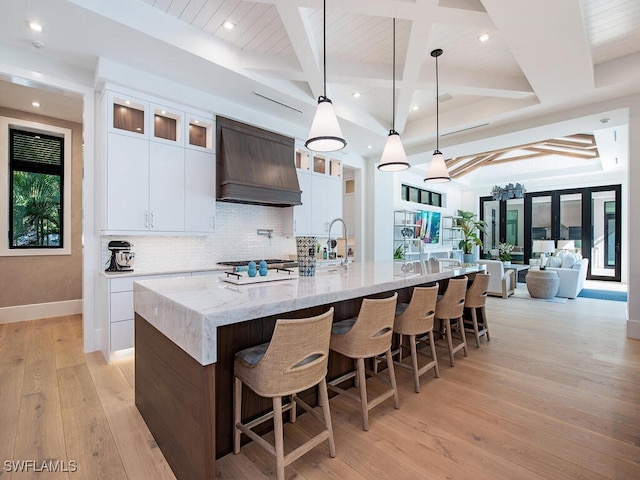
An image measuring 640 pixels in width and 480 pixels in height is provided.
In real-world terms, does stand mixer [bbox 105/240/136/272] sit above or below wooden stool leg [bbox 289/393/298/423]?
above

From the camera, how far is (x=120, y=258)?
11.6ft

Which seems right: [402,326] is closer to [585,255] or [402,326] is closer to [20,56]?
[20,56]

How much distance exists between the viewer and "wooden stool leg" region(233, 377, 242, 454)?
1.79m

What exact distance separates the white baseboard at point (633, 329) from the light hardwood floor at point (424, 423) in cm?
77

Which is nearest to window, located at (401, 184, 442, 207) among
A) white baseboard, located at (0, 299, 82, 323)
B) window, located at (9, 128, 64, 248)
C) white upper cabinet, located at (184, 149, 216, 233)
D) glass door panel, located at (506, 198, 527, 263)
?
glass door panel, located at (506, 198, 527, 263)

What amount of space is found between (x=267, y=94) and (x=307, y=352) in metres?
3.54

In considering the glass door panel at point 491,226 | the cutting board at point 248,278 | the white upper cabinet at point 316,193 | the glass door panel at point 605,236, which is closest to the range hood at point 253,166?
the white upper cabinet at point 316,193

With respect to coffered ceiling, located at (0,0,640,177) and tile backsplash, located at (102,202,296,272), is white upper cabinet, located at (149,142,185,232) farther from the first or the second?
coffered ceiling, located at (0,0,640,177)

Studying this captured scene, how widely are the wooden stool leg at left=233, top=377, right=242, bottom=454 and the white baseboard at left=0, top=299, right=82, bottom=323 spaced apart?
15.6 feet

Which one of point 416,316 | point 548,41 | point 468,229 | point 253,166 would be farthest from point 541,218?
point 416,316

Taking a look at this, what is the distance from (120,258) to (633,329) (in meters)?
6.21

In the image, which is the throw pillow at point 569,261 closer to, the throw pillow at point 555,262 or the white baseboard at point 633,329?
the throw pillow at point 555,262

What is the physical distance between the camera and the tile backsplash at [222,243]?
13.1ft

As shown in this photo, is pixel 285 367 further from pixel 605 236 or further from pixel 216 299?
pixel 605 236
